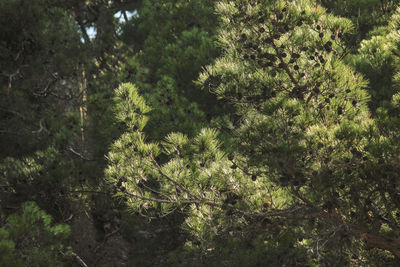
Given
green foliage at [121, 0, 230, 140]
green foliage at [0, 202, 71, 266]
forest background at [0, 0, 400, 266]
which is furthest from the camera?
green foliage at [121, 0, 230, 140]

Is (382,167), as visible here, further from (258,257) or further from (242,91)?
(258,257)

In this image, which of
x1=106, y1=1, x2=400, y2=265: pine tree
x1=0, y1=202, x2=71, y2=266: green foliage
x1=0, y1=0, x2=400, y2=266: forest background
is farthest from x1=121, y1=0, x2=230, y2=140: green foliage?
x1=0, y1=202, x2=71, y2=266: green foliage

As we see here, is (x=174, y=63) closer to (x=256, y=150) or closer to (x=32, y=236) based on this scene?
(x=256, y=150)

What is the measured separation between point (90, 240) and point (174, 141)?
473 cm

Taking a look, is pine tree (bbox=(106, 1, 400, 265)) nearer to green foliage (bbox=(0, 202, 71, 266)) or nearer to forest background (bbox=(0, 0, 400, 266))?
forest background (bbox=(0, 0, 400, 266))

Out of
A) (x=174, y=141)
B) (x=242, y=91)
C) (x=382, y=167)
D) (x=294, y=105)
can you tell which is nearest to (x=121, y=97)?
(x=174, y=141)

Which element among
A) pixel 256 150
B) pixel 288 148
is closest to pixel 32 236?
pixel 256 150

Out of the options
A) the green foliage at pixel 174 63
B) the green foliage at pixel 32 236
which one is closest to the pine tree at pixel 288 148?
the green foliage at pixel 32 236

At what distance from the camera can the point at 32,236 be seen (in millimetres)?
2438

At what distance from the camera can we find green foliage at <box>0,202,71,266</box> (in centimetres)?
228

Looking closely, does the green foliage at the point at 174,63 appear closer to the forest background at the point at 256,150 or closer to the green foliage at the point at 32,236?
the forest background at the point at 256,150

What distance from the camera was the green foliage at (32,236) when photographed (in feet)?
7.47

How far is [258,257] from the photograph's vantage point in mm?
4688

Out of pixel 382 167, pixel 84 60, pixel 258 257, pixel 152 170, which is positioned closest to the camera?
pixel 382 167
